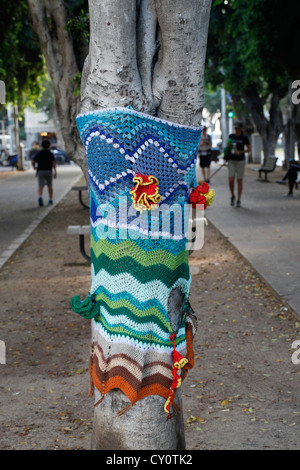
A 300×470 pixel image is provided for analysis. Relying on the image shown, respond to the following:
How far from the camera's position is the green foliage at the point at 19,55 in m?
18.5

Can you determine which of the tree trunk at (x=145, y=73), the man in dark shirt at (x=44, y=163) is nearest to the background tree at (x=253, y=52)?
the man in dark shirt at (x=44, y=163)

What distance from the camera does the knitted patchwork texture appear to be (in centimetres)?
336

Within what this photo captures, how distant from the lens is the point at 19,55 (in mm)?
21000

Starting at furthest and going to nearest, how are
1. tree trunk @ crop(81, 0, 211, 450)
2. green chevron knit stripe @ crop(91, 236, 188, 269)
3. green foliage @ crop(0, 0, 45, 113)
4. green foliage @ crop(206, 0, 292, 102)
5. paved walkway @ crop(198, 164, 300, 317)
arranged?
green foliage @ crop(0, 0, 45, 113) < green foliage @ crop(206, 0, 292, 102) < paved walkway @ crop(198, 164, 300, 317) < green chevron knit stripe @ crop(91, 236, 188, 269) < tree trunk @ crop(81, 0, 211, 450)

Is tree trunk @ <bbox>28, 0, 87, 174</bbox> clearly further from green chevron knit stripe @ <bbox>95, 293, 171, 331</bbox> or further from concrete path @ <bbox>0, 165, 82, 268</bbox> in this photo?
green chevron knit stripe @ <bbox>95, 293, 171, 331</bbox>

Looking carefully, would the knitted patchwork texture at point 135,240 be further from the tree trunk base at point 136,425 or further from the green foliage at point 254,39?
the green foliage at point 254,39

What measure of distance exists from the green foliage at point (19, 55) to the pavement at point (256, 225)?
3526mm

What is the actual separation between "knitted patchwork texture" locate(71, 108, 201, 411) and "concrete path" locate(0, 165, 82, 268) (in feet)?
22.7

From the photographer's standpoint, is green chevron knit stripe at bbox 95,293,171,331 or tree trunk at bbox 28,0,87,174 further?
tree trunk at bbox 28,0,87,174

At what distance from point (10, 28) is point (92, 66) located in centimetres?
1661

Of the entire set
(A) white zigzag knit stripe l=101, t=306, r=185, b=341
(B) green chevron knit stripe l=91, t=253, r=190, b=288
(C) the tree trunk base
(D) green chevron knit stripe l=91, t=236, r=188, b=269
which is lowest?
(C) the tree trunk base

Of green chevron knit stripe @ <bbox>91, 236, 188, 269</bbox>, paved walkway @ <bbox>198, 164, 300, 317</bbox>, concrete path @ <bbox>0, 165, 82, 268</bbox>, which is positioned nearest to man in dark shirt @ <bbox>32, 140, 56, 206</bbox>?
concrete path @ <bbox>0, 165, 82, 268</bbox>
